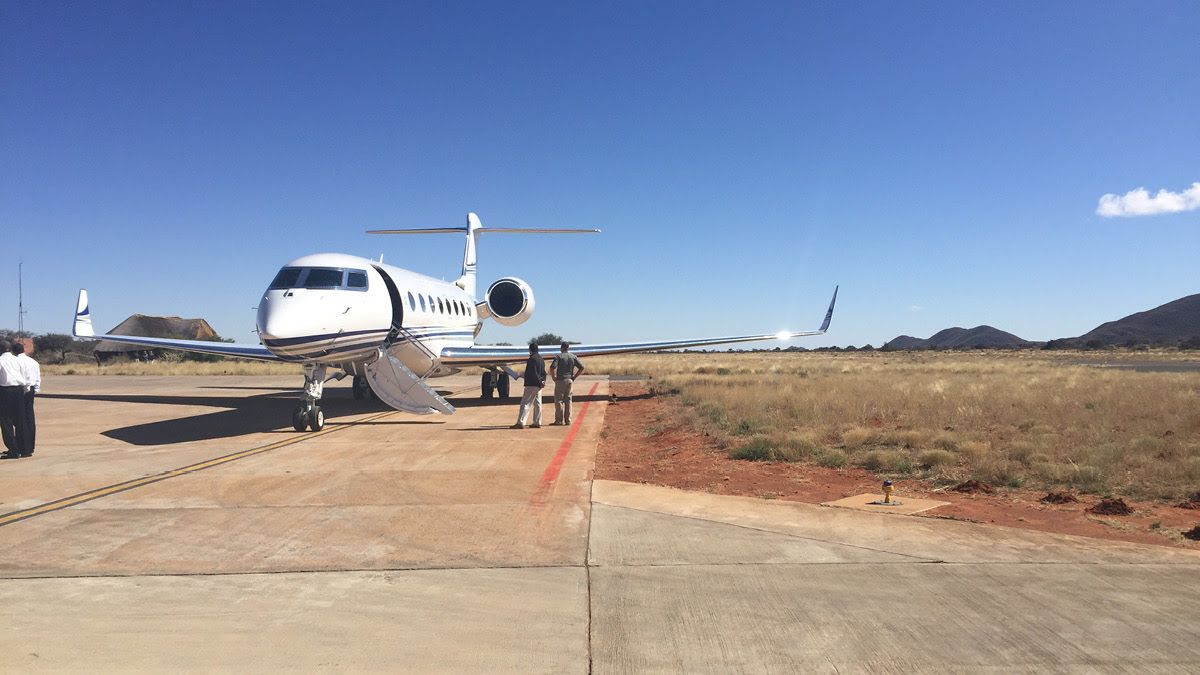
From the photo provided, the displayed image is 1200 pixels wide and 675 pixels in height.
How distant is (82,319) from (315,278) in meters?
10.6

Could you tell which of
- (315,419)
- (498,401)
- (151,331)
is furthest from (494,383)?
(151,331)

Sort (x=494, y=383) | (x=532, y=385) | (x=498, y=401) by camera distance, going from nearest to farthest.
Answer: (x=532, y=385)
(x=498, y=401)
(x=494, y=383)

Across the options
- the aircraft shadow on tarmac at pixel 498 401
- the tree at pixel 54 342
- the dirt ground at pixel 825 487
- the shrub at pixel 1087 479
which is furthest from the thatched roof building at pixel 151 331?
the shrub at pixel 1087 479

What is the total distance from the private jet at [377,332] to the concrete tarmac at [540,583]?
489 centimetres

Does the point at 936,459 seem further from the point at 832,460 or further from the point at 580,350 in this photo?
the point at 580,350

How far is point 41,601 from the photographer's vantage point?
4.63m

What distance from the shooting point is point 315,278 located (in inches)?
560

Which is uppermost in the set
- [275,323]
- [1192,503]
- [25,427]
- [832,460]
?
[275,323]

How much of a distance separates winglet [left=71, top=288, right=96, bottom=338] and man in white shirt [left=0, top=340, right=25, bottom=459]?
10.5m

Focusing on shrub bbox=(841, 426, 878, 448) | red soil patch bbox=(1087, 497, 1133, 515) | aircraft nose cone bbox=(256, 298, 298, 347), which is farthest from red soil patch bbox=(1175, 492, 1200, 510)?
aircraft nose cone bbox=(256, 298, 298, 347)

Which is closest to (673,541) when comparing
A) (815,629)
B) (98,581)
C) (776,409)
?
(815,629)

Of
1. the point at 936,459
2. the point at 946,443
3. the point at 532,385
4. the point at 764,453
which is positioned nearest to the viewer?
the point at 936,459

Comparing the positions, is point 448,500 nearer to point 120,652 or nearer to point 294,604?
point 294,604

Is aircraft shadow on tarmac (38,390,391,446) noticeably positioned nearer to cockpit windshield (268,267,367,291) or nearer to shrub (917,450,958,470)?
cockpit windshield (268,267,367,291)
